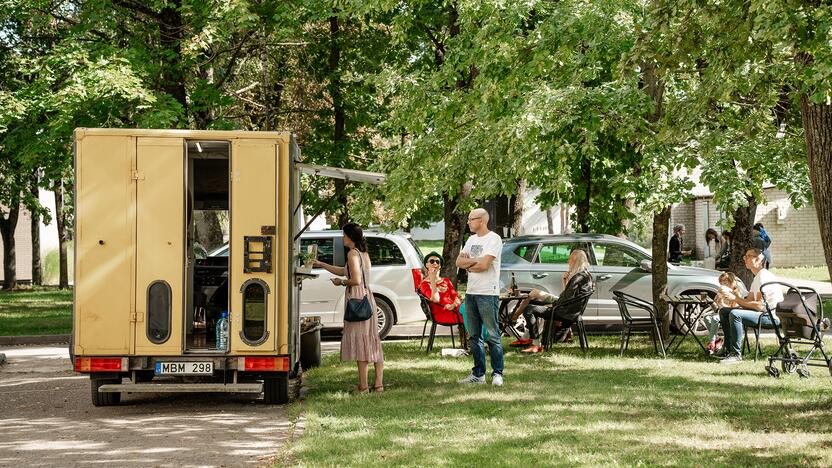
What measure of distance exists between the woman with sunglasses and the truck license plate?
4.82m

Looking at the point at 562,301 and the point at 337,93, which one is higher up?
the point at 337,93

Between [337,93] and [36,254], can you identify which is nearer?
[337,93]

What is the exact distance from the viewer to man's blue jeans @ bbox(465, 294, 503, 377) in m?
11.1

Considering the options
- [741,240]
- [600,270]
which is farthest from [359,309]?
[741,240]

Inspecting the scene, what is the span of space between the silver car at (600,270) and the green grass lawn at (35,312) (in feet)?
28.6

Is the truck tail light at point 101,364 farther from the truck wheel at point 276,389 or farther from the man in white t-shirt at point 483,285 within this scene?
the man in white t-shirt at point 483,285

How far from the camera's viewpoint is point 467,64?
15461 mm

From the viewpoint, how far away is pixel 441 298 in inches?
573

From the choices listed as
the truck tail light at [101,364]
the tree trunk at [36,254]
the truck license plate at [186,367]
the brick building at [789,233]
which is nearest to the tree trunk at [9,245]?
the tree trunk at [36,254]

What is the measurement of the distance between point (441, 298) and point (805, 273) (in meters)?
22.8

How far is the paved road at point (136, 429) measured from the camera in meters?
7.90

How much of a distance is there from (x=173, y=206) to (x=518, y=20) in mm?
6227

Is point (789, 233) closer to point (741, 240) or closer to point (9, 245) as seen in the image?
point (741, 240)

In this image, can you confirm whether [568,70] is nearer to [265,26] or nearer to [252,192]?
[252,192]
